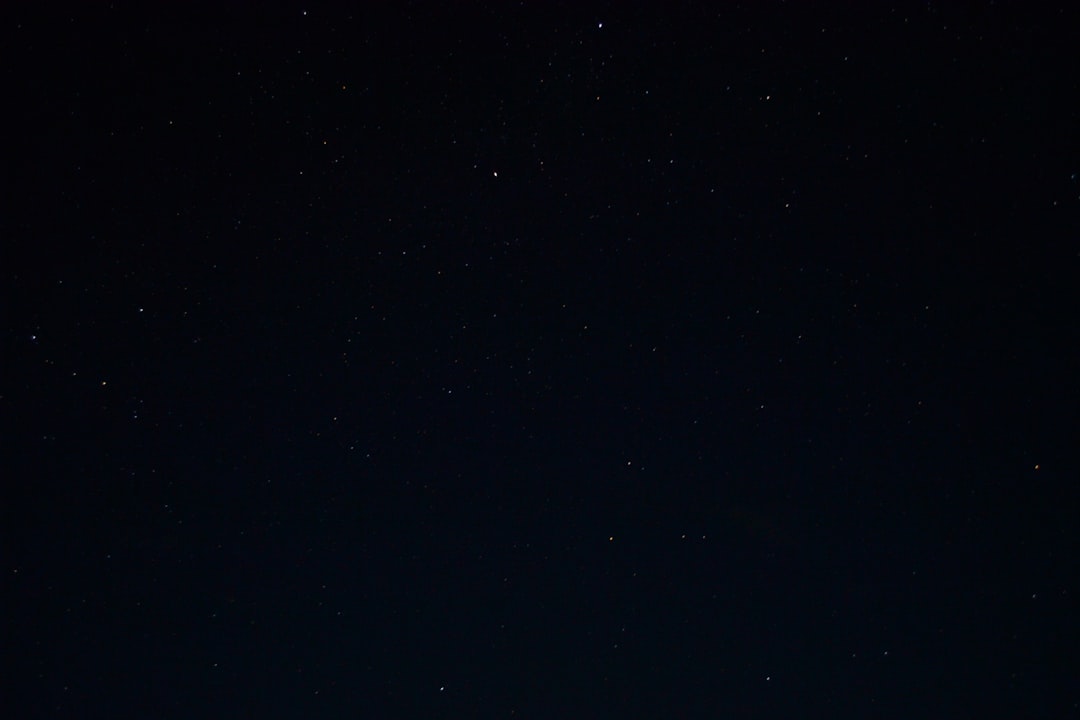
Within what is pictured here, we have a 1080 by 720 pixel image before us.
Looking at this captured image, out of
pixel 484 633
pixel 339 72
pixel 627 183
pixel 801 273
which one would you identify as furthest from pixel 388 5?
pixel 484 633

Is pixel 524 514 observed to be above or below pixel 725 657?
above

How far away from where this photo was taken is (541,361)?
58 centimetres

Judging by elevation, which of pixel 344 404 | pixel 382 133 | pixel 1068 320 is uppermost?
pixel 382 133

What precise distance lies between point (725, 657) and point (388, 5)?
493 millimetres

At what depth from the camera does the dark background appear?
1.79 feet

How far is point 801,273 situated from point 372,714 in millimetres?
429

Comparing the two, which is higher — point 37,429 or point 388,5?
point 388,5

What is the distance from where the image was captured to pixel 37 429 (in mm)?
581

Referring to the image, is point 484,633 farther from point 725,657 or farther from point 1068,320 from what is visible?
point 1068,320

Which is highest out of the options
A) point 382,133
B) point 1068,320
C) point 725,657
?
point 382,133

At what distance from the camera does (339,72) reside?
0.55 metres

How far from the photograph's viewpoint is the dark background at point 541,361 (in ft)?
1.79

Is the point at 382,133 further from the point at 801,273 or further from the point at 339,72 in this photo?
the point at 801,273

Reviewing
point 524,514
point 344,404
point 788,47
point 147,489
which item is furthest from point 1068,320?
point 147,489
